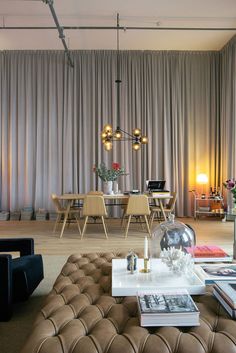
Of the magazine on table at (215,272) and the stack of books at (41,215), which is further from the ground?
the magazine on table at (215,272)

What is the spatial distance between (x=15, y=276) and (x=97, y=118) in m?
6.22

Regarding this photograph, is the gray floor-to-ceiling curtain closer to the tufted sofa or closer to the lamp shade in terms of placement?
the lamp shade

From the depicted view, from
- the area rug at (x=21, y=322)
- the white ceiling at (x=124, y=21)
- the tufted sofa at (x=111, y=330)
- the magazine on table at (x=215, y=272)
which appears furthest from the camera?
the white ceiling at (x=124, y=21)

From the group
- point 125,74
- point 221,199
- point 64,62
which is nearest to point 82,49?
point 64,62

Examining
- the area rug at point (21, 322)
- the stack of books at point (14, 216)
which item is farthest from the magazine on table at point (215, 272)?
the stack of books at point (14, 216)

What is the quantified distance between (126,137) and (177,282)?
21.8 ft

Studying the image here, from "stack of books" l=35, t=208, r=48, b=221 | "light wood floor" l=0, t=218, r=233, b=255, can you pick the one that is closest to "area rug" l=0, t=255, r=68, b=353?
"light wood floor" l=0, t=218, r=233, b=255

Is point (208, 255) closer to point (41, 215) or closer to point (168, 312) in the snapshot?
point (168, 312)

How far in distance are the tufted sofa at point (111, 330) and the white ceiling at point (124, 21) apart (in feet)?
18.4

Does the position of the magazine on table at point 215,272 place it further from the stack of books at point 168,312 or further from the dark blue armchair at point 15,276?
the dark blue armchair at point 15,276

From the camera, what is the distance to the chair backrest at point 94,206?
5.80 m

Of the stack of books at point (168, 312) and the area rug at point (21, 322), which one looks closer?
the stack of books at point (168, 312)

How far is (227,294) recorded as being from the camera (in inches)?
65.6

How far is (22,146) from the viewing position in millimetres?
8352
